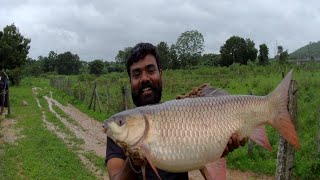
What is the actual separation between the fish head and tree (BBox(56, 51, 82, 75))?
96819 millimetres

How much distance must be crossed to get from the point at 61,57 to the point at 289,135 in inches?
3849

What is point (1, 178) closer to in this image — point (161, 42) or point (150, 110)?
point (150, 110)

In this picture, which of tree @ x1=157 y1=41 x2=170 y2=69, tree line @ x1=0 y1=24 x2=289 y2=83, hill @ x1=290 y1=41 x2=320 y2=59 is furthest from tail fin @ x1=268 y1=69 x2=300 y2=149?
tree @ x1=157 y1=41 x2=170 y2=69

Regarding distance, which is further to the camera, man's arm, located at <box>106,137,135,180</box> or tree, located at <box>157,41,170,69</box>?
tree, located at <box>157,41,170,69</box>

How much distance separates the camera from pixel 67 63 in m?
97.2

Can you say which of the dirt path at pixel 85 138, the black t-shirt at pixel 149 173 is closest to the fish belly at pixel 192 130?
the black t-shirt at pixel 149 173

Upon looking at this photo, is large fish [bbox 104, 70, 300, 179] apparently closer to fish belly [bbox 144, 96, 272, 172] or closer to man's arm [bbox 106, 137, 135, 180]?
fish belly [bbox 144, 96, 272, 172]

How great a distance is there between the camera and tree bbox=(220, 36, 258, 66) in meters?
60.2

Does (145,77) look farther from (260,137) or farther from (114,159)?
(260,137)

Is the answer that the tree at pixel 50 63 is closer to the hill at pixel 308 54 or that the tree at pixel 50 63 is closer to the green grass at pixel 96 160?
the hill at pixel 308 54

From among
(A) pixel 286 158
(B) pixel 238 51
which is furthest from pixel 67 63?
(A) pixel 286 158

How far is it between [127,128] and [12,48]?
42676 millimetres

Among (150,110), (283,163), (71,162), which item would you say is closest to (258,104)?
(150,110)

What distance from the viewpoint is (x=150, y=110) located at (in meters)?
2.41
